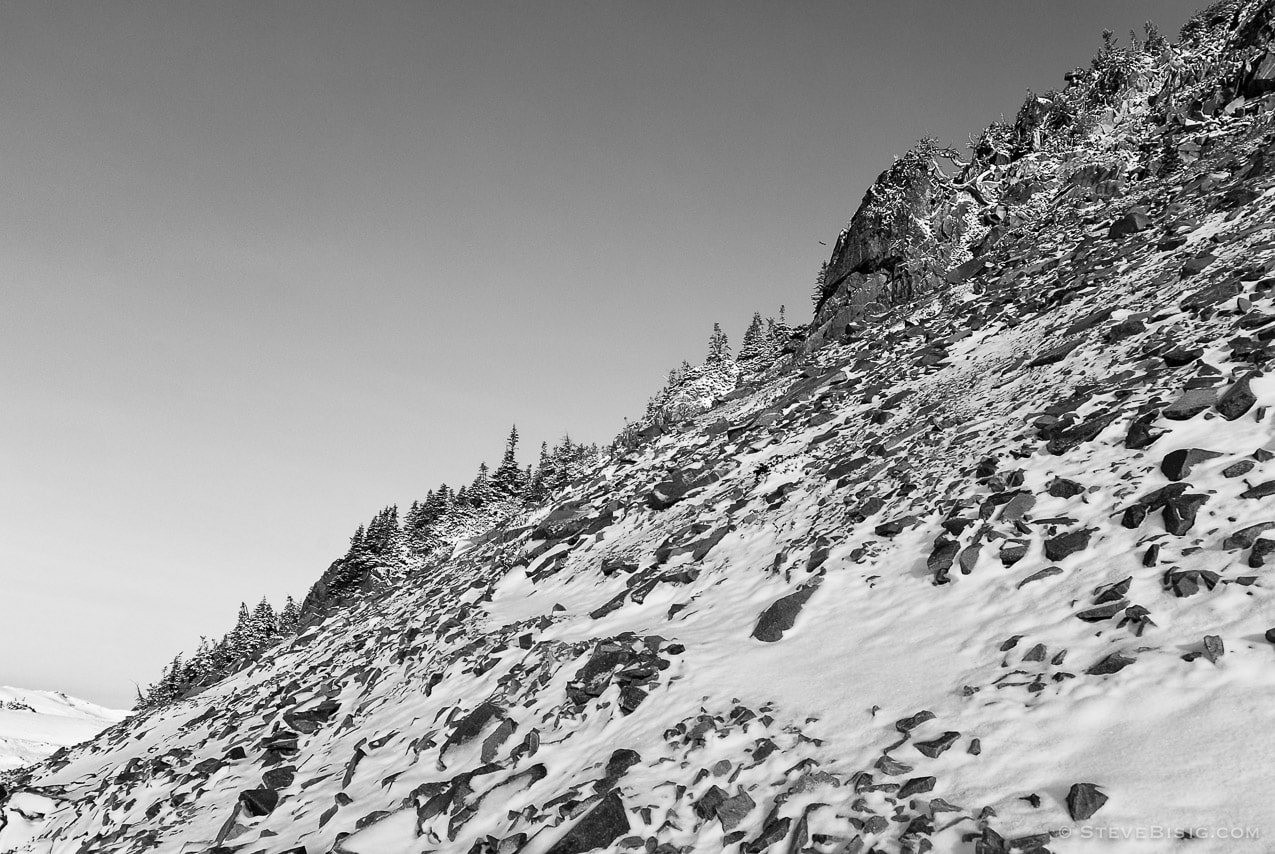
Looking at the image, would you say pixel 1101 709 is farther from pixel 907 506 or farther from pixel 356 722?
pixel 356 722

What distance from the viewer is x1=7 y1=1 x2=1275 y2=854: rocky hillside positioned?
6438 millimetres

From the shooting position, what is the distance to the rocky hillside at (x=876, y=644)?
6438mm

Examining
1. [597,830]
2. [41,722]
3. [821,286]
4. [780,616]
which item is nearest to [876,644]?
[780,616]

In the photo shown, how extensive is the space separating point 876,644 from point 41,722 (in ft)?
289

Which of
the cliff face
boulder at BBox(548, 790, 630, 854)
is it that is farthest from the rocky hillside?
the cliff face

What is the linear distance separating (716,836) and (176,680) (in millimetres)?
72076

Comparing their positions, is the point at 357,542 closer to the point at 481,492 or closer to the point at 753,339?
the point at 481,492

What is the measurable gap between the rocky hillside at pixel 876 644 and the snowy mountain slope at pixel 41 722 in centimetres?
3578

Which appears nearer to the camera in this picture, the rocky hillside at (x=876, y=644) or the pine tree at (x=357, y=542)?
the rocky hillside at (x=876, y=644)

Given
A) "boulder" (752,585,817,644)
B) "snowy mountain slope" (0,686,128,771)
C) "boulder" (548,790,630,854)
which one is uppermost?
"snowy mountain slope" (0,686,128,771)

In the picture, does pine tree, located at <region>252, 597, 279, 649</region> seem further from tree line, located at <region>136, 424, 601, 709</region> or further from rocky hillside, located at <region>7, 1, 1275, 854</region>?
rocky hillside, located at <region>7, 1, 1275, 854</region>

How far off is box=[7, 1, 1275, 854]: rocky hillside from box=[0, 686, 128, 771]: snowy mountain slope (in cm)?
3578

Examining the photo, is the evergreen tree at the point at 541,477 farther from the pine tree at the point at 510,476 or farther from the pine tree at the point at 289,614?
the pine tree at the point at 289,614

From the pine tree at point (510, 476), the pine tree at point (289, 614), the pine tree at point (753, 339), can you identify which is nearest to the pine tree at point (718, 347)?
the pine tree at point (753, 339)
